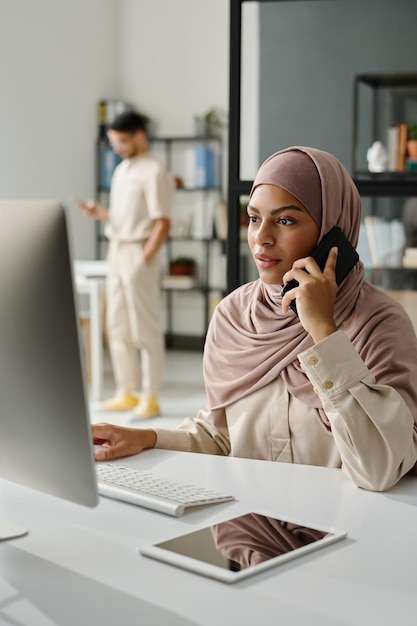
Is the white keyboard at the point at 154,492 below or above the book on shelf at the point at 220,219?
above

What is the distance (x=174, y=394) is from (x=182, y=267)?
1.77 m

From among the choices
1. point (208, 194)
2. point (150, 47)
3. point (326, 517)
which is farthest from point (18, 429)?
point (150, 47)

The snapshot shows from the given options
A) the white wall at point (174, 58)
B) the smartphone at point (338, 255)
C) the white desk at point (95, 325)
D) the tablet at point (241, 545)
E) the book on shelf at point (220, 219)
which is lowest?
the white desk at point (95, 325)

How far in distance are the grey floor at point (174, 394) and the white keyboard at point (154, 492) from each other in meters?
3.16

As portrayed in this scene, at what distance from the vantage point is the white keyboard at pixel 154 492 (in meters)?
1.25

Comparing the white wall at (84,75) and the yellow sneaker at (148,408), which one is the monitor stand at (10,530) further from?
the white wall at (84,75)

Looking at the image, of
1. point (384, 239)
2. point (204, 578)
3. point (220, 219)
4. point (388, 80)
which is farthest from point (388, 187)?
point (220, 219)

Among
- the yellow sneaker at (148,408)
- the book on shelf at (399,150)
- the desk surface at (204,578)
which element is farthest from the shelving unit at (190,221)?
the desk surface at (204,578)

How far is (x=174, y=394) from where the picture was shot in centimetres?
550

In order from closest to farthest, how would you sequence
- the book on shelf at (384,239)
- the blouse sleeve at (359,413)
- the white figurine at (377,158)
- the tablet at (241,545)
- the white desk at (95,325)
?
the tablet at (241,545)
the blouse sleeve at (359,413)
the book on shelf at (384,239)
the white figurine at (377,158)
the white desk at (95,325)

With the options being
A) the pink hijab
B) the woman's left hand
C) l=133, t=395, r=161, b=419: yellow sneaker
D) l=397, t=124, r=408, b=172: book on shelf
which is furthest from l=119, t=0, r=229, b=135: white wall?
the woman's left hand

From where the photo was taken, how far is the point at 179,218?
7.18 meters

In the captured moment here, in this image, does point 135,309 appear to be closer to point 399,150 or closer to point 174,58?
point 399,150

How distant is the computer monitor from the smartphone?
71cm
